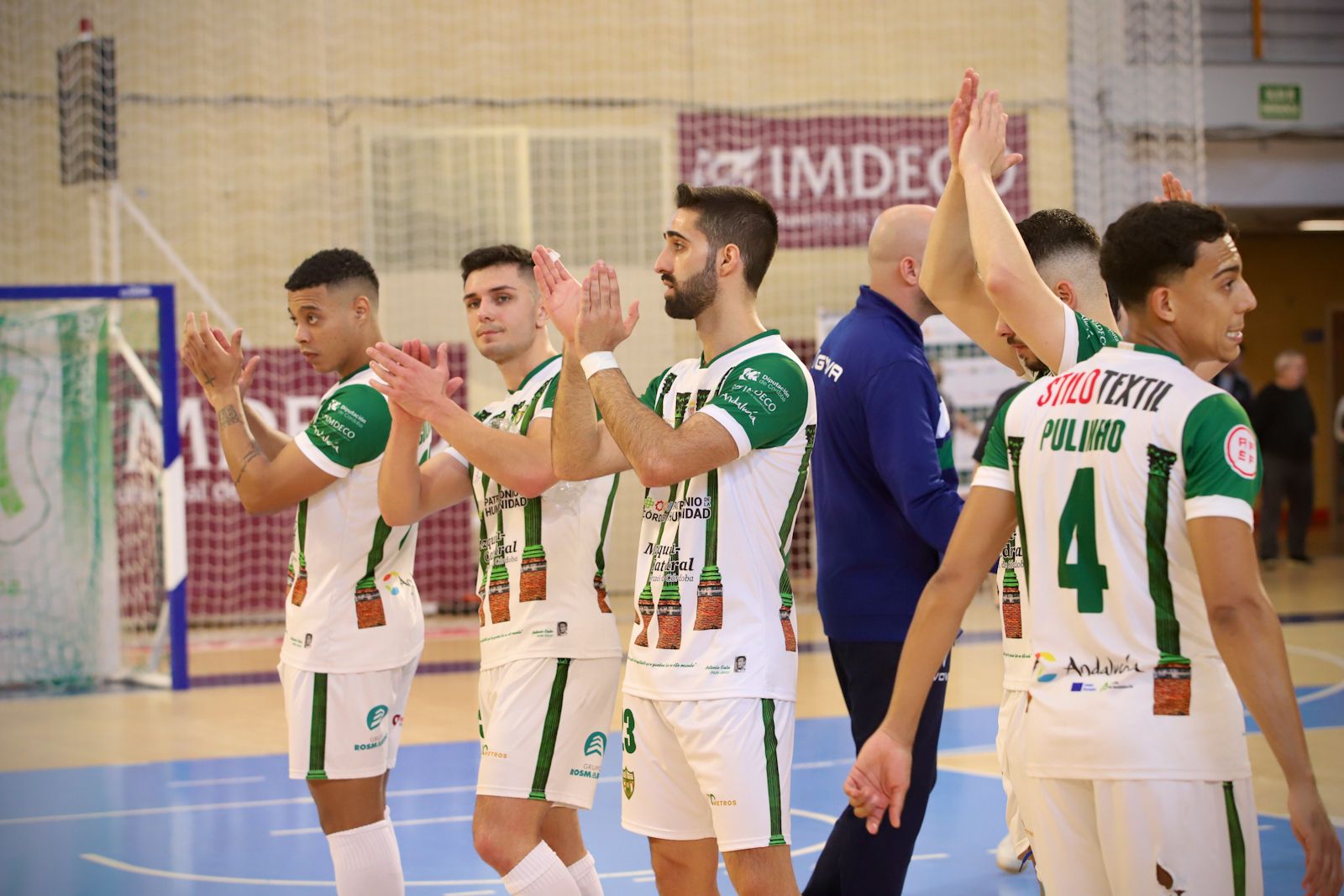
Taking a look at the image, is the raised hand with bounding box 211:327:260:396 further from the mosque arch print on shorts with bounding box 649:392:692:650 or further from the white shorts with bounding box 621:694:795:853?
the white shorts with bounding box 621:694:795:853

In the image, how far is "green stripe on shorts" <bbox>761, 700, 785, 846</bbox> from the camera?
340 cm

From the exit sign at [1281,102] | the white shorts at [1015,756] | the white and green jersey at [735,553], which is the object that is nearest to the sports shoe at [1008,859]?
the white shorts at [1015,756]

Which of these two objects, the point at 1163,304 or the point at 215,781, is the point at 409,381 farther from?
the point at 215,781

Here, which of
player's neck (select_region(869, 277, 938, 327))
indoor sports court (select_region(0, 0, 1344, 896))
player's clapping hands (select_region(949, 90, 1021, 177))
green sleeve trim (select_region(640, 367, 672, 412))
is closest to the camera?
player's clapping hands (select_region(949, 90, 1021, 177))

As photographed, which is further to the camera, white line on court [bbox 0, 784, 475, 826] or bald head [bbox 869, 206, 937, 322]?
white line on court [bbox 0, 784, 475, 826]

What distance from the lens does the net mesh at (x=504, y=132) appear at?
48.1ft

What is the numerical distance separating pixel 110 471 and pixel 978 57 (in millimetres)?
10009

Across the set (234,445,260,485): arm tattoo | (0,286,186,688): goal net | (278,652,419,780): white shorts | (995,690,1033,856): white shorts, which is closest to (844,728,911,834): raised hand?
(995,690,1033,856): white shorts

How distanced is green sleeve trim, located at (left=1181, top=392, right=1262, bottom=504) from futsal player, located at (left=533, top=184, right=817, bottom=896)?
118 centimetres

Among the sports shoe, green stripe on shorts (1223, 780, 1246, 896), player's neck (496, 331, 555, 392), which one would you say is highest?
player's neck (496, 331, 555, 392)

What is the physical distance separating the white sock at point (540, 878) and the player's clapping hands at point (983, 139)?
6.92 ft

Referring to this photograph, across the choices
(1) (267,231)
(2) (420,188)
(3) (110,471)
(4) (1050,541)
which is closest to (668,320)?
(2) (420,188)

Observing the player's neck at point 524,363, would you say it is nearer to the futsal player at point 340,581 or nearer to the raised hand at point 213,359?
the futsal player at point 340,581

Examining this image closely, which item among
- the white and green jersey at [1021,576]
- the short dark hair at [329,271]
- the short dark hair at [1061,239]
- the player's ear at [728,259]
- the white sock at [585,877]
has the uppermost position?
the short dark hair at [329,271]
